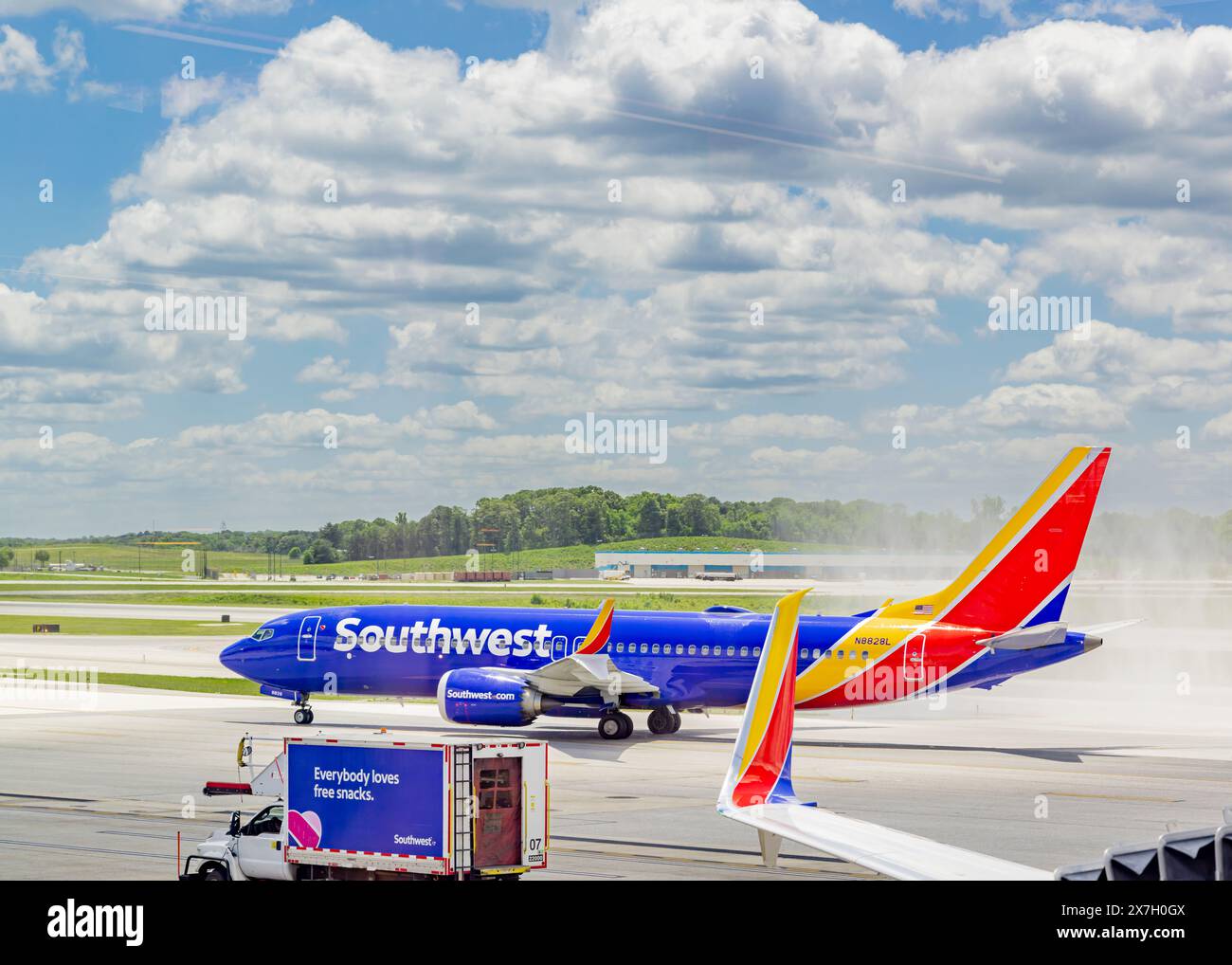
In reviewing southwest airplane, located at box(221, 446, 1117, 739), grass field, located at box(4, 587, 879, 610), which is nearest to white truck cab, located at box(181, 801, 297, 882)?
southwest airplane, located at box(221, 446, 1117, 739)

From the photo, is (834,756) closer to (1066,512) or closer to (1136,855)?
(1066,512)

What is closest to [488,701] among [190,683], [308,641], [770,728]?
[308,641]

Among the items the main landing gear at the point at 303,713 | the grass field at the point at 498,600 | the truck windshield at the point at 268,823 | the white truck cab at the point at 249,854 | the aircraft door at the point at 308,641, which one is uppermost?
the aircraft door at the point at 308,641

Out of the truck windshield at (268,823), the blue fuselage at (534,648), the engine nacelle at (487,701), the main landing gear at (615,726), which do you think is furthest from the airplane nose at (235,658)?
the truck windshield at (268,823)

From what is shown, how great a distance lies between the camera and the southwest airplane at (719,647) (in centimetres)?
4794

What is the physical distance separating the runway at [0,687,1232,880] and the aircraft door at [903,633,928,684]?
8.83ft

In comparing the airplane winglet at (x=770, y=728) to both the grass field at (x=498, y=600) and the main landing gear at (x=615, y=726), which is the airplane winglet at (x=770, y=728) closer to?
the main landing gear at (x=615, y=726)

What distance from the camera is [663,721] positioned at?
171 feet

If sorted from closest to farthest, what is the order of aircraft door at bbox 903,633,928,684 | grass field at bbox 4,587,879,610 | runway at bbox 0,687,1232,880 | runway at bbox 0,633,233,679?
runway at bbox 0,687,1232,880 < aircraft door at bbox 903,633,928,684 < runway at bbox 0,633,233,679 < grass field at bbox 4,587,879,610

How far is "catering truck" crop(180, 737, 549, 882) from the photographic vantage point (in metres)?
22.0

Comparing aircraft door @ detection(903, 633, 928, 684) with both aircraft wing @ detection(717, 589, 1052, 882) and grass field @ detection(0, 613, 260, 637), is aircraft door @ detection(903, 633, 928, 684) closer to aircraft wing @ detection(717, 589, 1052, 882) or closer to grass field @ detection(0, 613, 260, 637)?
aircraft wing @ detection(717, 589, 1052, 882)

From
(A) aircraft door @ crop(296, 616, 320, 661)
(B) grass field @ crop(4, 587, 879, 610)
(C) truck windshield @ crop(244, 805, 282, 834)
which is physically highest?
(A) aircraft door @ crop(296, 616, 320, 661)

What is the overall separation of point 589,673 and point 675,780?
817 centimetres

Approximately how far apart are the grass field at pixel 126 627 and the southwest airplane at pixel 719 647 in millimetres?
53696
